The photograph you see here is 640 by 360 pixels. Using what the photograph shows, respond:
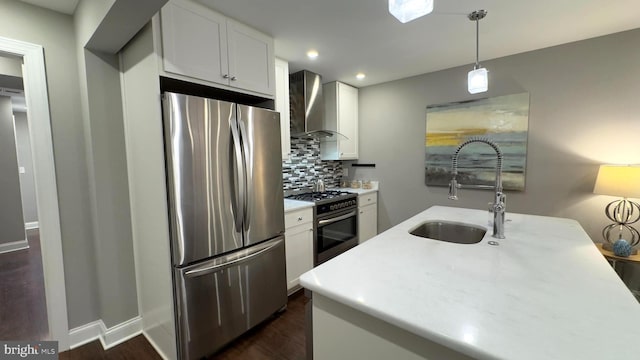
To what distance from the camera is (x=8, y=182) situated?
3770 mm

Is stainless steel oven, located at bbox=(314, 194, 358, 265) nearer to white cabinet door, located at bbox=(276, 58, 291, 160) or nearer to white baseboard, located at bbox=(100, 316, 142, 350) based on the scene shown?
white cabinet door, located at bbox=(276, 58, 291, 160)

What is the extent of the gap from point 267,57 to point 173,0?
29.2 inches

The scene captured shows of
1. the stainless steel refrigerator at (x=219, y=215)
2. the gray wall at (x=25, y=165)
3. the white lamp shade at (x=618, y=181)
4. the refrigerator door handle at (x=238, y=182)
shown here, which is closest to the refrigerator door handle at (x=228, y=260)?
the stainless steel refrigerator at (x=219, y=215)

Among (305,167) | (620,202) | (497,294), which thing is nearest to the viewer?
(497,294)

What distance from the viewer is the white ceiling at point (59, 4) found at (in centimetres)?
166

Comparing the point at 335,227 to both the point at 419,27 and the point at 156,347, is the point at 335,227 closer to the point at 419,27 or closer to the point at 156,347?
the point at 156,347

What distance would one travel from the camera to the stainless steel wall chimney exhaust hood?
294 cm

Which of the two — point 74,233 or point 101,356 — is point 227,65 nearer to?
point 74,233

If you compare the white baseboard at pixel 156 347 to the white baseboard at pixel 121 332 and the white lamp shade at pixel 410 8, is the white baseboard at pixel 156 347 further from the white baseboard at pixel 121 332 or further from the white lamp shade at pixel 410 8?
the white lamp shade at pixel 410 8

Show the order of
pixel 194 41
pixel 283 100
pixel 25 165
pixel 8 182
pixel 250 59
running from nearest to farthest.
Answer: pixel 194 41
pixel 250 59
pixel 283 100
pixel 8 182
pixel 25 165

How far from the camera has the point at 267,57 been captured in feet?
7.06

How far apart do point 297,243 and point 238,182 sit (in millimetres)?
965

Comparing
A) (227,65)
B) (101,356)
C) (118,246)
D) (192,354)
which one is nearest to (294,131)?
(227,65)

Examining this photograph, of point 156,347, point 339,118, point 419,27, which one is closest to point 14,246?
point 156,347
